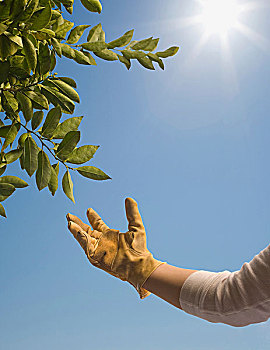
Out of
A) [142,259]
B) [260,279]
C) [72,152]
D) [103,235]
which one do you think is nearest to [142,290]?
[142,259]

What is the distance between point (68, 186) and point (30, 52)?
236 mm

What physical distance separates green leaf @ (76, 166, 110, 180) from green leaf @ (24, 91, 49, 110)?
0.13m

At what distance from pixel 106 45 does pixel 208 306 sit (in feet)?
2.00

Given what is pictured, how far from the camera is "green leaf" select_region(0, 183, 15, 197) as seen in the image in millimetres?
632

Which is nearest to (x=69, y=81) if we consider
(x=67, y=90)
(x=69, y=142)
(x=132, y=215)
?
(x=67, y=90)

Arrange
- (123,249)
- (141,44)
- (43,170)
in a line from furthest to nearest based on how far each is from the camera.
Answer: (123,249) → (141,44) → (43,170)

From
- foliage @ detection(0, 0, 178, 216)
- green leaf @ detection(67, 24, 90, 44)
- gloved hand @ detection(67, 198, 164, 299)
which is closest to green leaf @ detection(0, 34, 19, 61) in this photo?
foliage @ detection(0, 0, 178, 216)

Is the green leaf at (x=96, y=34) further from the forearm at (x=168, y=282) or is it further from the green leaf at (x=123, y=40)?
the forearm at (x=168, y=282)

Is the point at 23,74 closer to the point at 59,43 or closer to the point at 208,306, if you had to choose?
the point at 59,43

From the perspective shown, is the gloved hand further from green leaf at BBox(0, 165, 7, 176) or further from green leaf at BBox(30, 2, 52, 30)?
green leaf at BBox(30, 2, 52, 30)

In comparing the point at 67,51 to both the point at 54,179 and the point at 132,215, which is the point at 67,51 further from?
the point at 132,215

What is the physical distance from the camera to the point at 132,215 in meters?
1.03

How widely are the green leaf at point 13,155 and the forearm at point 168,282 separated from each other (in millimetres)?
477

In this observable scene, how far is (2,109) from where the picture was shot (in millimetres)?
721
